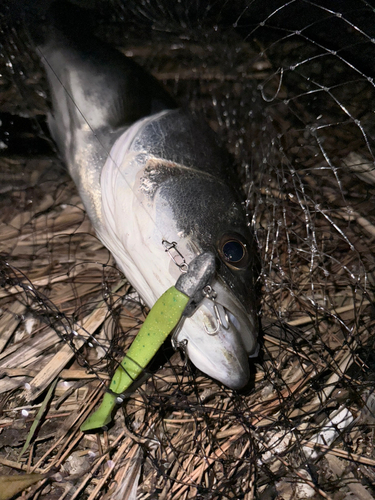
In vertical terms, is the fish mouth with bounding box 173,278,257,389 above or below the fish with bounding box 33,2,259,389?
below

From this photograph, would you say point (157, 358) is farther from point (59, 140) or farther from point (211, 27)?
point (211, 27)

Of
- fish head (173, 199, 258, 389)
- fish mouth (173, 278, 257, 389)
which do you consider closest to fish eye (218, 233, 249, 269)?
fish head (173, 199, 258, 389)

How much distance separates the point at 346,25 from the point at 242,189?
102 centimetres

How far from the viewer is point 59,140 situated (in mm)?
2201

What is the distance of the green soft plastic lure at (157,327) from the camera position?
60.2 inches

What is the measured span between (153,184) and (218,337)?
2.26 feet

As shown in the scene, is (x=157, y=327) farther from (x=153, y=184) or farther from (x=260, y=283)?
(x=260, y=283)

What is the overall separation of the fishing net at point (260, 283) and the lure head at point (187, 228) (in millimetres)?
236

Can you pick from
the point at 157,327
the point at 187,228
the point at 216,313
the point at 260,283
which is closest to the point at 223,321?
the point at 216,313

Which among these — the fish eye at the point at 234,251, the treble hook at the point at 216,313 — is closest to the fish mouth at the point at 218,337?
the treble hook at the point at 216,313

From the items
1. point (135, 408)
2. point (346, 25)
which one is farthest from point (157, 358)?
point (346, 25)

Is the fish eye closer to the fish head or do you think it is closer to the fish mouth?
the fish head

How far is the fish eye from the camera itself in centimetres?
174

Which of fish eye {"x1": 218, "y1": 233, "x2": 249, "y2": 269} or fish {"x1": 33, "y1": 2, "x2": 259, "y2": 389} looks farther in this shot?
fish eye {"x1": 218, "y1": 233, "x2": 249, "y2": 269}
